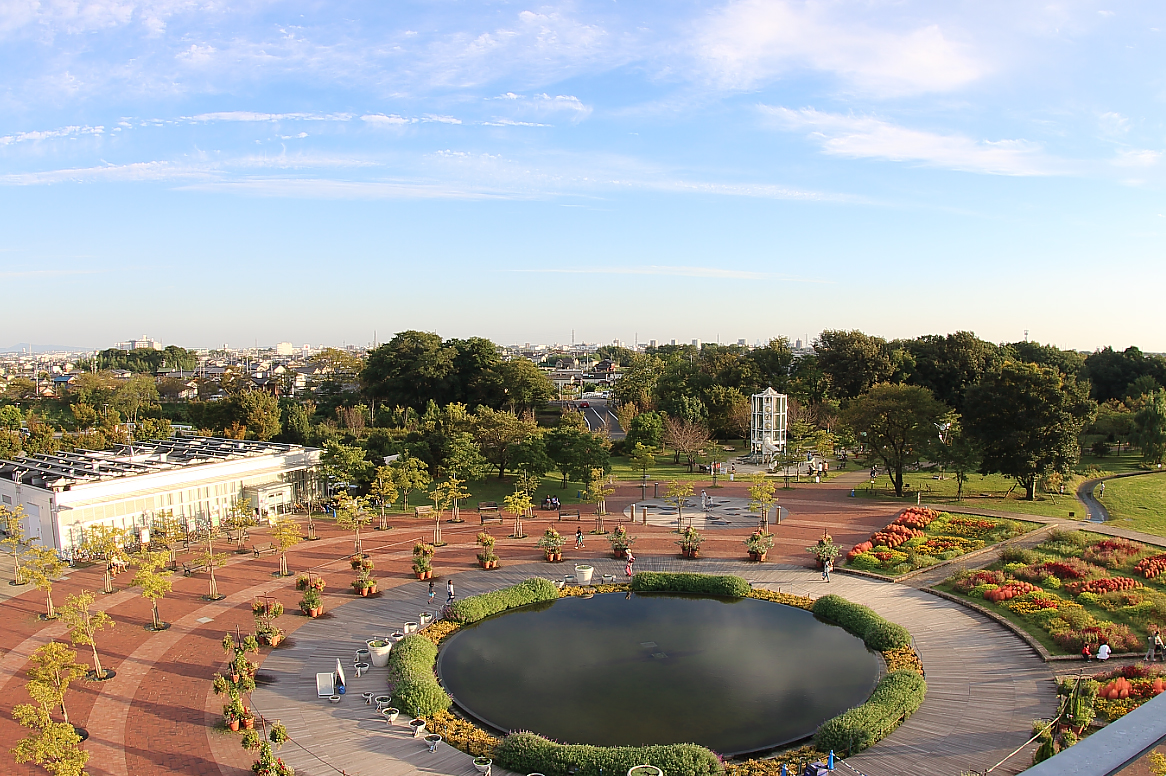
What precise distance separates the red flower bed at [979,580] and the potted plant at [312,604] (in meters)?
20.3

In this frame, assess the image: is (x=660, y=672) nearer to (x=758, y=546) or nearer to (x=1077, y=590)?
(x=758, y=546)

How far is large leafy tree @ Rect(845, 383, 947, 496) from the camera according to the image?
37.8 meters

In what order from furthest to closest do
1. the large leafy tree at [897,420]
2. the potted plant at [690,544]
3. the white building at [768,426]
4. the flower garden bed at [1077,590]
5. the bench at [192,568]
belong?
the white building at [768,426]
the large leafy tree at [897,420]
the potted plant at [690,544]
the bench at [192,568]
the flower garden bed at [1077,590]

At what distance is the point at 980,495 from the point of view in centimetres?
3766

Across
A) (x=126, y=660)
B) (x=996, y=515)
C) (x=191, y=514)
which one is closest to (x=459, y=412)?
(x=191, y=514)

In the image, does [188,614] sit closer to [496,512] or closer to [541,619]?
[541,619]

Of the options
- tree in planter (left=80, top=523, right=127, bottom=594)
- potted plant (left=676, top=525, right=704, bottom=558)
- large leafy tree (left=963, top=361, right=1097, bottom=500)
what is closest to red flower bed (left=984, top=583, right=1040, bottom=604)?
potted plant (left=676, top=525, right=704, bottom=558)

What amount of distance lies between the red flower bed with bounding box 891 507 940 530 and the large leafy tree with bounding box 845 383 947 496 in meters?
5.74

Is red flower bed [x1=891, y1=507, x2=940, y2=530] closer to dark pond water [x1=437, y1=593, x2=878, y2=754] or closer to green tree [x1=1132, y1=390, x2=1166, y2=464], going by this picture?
dark pond water [x1=437, y1=593, x2=878, y2=754]

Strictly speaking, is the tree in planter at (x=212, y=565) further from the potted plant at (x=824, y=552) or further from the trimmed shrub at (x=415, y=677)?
the potted plant at (x=824, y=552)

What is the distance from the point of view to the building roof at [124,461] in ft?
97.5

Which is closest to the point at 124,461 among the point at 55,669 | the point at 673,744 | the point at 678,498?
the point at 55,669

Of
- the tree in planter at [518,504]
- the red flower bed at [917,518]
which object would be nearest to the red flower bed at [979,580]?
the red flower bed at [917,518]

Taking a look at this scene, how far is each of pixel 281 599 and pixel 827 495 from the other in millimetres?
28225
